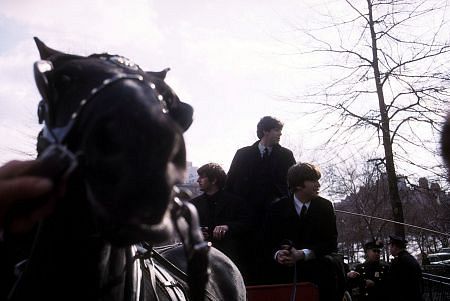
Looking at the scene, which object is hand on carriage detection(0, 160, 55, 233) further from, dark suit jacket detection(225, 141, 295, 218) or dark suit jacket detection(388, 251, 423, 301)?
dark suit jacket detection(388, 251, 423, 301)

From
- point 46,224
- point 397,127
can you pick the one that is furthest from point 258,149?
point 397,127

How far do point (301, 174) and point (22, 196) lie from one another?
373cm

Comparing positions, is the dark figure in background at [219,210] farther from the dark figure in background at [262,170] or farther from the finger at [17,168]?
the finger at [17,168]

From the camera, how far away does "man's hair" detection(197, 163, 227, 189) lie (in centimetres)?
564

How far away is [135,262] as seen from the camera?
2.47 meters

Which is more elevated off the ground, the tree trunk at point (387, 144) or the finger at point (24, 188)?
the tree trunk at point (387, 144)

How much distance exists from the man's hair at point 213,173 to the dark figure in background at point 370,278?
5.17m

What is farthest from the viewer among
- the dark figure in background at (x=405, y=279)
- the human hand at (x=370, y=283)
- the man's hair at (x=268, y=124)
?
the human hand at (x=370, y=283)

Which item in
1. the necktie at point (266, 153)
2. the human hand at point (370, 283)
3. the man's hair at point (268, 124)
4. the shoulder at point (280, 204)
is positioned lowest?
the human hand at point (370, 283)

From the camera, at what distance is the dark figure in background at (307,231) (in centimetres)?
502

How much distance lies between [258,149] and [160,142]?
15.7 ft

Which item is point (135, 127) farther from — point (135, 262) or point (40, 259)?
point (135, 262)

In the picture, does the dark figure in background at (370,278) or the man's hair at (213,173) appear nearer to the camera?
the man's hair at (213,173)

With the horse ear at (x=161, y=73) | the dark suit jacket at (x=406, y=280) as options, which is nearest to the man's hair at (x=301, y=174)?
the horse ear at (x=161, y=73)
